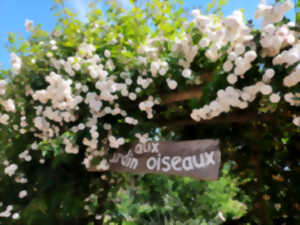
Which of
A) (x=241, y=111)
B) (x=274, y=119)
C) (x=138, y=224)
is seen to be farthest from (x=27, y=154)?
(x=138, y=224)

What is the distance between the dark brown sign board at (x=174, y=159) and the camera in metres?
2.27

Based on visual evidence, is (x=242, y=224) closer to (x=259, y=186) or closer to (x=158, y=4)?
(x=259, y=186)

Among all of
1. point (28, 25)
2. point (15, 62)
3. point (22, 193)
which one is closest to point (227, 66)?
point (15, 62)

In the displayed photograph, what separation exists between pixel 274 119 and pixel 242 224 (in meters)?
1.06

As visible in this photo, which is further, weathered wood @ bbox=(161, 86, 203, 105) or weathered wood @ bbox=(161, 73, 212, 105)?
weathered wood @ bbox=(161, 86, 203, 105)

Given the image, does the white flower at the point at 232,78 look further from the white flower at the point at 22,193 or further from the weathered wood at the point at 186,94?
the white flower at the point at 22,193

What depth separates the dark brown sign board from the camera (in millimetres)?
2273

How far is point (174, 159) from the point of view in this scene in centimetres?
249

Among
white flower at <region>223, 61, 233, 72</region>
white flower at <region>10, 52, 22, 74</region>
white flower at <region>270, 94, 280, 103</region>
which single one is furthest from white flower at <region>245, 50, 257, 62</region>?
white flower at <region>10, 52, 22, 74</region>

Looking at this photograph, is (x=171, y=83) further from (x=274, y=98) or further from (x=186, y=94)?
(x=274, y=98)

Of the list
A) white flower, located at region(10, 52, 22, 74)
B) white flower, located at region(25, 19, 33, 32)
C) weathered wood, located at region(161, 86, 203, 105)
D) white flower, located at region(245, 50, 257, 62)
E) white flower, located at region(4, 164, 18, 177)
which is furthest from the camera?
white flower, located at region(25, 19, 33, 32)

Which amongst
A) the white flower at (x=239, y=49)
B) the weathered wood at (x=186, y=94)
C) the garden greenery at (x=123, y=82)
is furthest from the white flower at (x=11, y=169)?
the white flower at (x=239, y=49)

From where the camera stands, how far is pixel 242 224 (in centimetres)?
288

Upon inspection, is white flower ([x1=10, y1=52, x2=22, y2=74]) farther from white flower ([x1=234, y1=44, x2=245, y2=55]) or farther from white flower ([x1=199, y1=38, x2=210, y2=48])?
white flower ([x1=234, y1=44, x2=245, y2=55])
